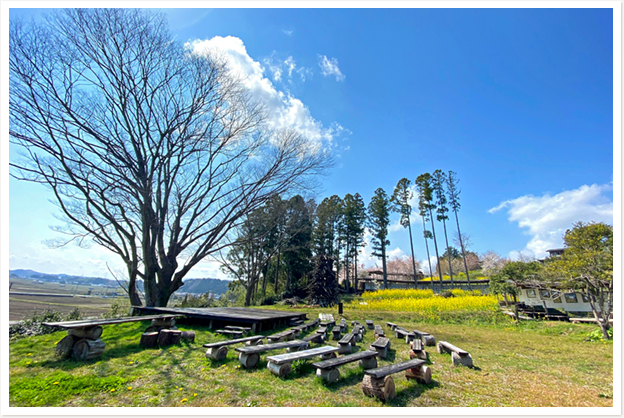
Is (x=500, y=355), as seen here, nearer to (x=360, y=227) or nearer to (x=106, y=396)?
(x=106, y=396)

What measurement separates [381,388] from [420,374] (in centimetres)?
111

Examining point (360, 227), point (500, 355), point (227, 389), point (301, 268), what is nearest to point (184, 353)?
point (227, 389)

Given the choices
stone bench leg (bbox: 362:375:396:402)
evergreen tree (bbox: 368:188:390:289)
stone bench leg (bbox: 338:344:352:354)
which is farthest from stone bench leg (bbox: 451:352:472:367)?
evergreen tree (bbox: 368:188:390:289)

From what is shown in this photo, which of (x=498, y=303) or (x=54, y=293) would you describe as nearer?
(x=498, y=303)

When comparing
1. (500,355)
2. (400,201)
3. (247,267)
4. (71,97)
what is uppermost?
(400,201)

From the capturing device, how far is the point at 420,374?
4.06 meters

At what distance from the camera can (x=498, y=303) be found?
1703 cm

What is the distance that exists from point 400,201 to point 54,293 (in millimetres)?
35494

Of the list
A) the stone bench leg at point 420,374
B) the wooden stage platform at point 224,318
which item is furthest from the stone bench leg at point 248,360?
the wooden stage platform at point 224,318

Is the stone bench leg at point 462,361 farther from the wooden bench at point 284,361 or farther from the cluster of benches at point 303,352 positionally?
the wooden bench at point 284,361

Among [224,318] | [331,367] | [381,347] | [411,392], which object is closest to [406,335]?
[381,347]

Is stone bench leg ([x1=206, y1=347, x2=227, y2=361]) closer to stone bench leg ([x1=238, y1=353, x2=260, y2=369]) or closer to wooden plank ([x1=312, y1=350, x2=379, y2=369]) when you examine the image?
stone bench leg ([x1=238, y1=353, x2=260, y2=369])

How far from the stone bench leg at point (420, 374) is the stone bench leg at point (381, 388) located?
0.85 metres

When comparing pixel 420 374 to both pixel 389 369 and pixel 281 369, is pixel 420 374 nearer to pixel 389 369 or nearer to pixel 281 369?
pixel 389 369
